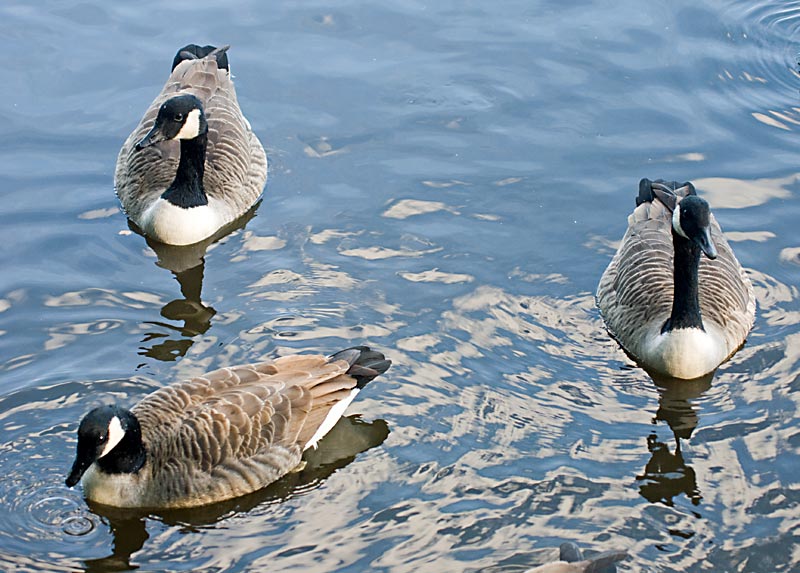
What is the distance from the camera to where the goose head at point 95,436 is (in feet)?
29.1

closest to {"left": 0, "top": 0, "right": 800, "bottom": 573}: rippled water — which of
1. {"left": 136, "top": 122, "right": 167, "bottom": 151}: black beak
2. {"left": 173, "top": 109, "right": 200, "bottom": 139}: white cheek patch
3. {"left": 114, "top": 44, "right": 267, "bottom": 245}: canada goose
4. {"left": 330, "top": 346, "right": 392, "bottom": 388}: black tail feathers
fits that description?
{"left": 114, "top": 44, "right": 267, "bottom": 245}: canada goose

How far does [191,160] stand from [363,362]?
12.9 feet

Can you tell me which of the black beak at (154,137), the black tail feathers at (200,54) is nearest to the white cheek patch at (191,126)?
the black beak at (154,137)

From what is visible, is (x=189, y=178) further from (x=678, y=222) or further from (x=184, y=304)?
(x=678, y=222)

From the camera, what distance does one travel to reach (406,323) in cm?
1145

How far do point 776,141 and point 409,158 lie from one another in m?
4.07

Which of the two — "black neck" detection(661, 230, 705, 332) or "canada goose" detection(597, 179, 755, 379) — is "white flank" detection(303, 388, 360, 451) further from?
"black neck" detection(661, 230, 705, 332)

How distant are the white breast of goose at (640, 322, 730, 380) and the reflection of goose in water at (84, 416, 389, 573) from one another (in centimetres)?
250

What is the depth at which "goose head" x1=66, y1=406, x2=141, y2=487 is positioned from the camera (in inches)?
349

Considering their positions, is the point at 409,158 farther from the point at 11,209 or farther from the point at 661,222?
the point at 11,209

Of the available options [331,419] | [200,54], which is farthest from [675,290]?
[200,54]

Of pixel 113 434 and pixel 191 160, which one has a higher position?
pixel 191 160

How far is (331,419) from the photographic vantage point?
1004 cm

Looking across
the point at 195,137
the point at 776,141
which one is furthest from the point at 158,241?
the point at 776,141
